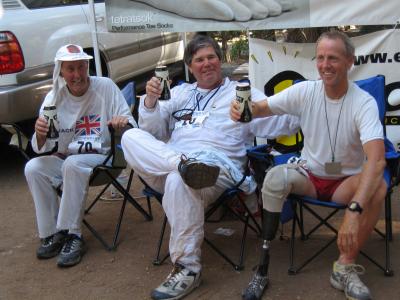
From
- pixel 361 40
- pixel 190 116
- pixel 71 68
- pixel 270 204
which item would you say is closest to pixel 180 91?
pixel 190 116

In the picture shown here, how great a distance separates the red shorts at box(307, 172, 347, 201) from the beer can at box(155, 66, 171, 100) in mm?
959

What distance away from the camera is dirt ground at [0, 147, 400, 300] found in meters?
3.01

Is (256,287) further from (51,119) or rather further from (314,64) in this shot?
(314,64)

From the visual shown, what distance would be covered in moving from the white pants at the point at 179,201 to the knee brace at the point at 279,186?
31 cm

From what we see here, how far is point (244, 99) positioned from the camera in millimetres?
2898

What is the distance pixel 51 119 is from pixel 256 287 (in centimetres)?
156

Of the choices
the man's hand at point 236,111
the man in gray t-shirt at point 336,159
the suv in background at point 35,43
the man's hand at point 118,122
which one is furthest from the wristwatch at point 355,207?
the suv in background at point 35,43

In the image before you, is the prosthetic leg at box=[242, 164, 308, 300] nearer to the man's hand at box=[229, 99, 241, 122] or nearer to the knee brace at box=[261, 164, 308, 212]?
the knee brace at box=[261, 164, 308, 212]

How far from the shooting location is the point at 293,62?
14.3 feet

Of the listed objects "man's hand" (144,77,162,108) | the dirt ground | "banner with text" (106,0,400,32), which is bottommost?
the dirt ground

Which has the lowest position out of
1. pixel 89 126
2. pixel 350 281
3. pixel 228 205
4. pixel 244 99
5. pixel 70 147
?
pixel 350 281

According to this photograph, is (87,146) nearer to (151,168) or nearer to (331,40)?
(151,168)

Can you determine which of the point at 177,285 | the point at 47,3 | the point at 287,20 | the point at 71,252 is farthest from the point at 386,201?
the point at 47,3

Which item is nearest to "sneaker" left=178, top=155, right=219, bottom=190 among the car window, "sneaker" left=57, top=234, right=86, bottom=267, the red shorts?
the red shorts
